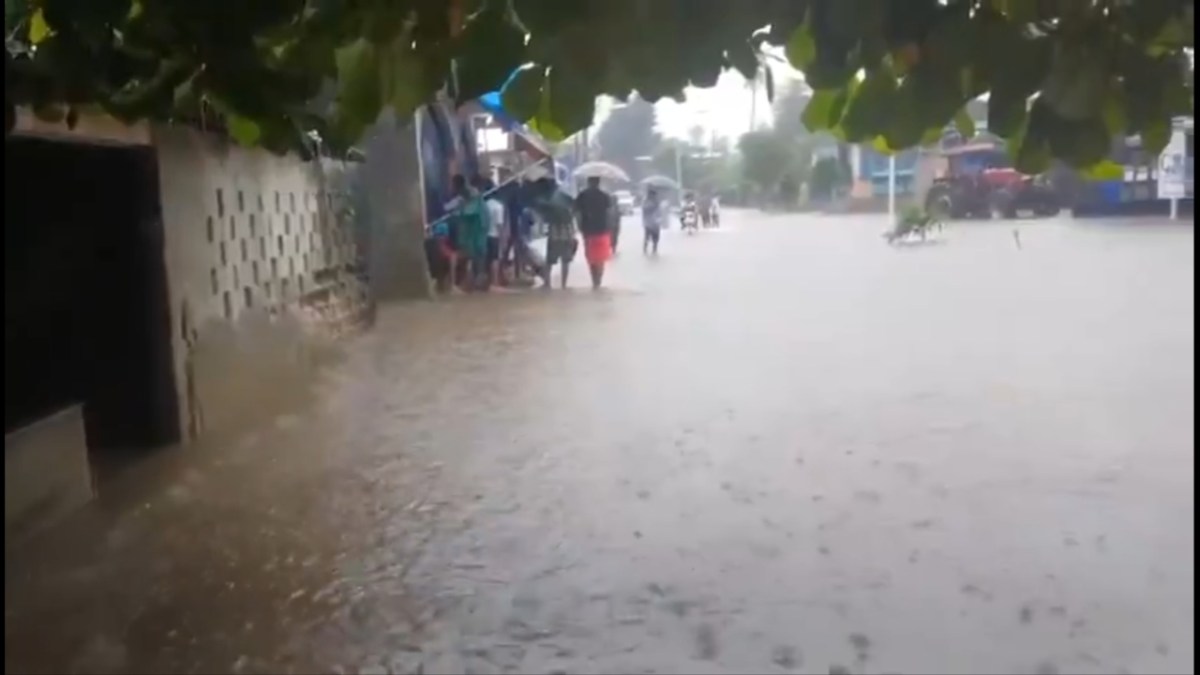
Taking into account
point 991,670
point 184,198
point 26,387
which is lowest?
point 991,670

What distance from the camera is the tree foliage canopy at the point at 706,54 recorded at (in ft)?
5.86

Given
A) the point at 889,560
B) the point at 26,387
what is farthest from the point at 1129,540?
the point at 26,387

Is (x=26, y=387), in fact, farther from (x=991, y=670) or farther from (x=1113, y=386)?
(x=1113, y=386)

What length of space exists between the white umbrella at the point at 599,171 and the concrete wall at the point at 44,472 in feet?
36.9

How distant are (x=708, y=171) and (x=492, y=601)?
50.5ft

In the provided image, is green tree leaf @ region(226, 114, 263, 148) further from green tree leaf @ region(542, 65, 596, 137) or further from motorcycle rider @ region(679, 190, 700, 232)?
motorcycle rider @ region(679, 190, 700, 232)

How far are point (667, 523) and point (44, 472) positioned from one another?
2.17m

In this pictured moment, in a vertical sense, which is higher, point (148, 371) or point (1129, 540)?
point (148, 371)

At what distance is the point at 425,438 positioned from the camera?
6.79 meters

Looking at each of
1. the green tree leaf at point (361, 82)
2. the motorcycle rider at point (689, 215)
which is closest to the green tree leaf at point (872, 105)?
Result: the green tree leaf at point (361, 82)

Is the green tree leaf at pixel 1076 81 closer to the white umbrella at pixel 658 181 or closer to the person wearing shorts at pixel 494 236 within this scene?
the person wearing shorts at pixel 494 236

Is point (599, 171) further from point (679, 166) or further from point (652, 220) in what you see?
point (652, 220)

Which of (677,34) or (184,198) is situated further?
(184,198)

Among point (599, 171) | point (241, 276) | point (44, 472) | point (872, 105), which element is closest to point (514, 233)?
point (599, 171)
